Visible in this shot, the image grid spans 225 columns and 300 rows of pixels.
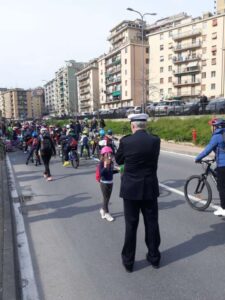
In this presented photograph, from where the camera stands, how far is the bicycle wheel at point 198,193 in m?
5.98

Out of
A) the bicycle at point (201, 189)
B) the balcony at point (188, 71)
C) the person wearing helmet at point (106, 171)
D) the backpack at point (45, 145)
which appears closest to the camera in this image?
the person wearing helmet at point (106, 171)

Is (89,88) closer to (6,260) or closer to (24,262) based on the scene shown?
(24,262)

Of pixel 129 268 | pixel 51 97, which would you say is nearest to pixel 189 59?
pixel 129 268

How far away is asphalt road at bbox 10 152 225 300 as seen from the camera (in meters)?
3.38

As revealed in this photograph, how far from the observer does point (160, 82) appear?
7275 centimetres

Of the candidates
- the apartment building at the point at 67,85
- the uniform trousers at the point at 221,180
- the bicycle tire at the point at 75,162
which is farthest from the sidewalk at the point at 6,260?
the apartment building at the point at 67,85

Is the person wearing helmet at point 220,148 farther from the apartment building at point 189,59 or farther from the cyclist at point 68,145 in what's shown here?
the apartment building at point 189,59

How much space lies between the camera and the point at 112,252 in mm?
4312

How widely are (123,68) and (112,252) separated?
3101 inches

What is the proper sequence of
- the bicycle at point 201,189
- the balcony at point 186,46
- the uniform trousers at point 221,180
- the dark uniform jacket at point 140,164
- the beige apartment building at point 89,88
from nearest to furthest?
the dark uniform jacket at point 140,164 → the uniform trousers at point 221,180 → the bicycle at point 201,189 → the balcony at point 186,46 → the beige apartment building at point 89,88

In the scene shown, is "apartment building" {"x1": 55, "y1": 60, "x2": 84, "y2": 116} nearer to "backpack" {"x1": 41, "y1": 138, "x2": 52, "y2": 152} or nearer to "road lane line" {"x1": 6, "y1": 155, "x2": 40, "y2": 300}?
"backpack" {"x1": 41, "y1": 138, "x2": 52, "y2": 152}

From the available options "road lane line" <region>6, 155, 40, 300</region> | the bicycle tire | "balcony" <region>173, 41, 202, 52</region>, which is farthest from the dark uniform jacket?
"balcony" <region>173, 41, 202, 52</region>

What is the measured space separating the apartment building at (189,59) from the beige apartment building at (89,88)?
30.5m

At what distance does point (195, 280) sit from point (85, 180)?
20.7ft
